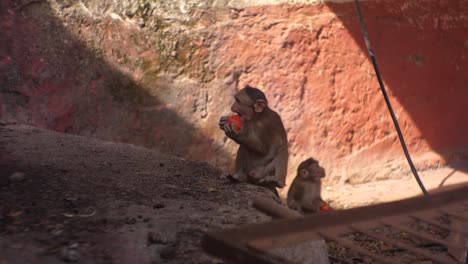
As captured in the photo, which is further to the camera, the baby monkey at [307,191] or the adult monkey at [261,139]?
the baby monkey at [307,191]

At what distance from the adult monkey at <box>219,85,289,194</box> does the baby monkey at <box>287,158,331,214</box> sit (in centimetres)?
69

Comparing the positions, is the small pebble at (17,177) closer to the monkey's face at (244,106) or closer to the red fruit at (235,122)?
the red fruit at (235,122)

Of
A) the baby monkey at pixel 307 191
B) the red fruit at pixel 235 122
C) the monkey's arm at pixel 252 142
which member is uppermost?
the red fruit at pixel 235 122

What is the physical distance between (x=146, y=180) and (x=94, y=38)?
2.36m

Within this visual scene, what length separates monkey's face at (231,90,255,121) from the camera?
3.94m

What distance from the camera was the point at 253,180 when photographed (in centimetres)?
390

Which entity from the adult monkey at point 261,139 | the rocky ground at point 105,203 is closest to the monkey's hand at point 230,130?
the adult monkey at point 261,139

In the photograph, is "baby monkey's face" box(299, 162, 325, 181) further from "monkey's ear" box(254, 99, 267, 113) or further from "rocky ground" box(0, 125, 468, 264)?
"monkey's ear" box(254, 99, 267, 113)

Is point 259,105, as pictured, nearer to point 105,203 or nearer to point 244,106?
point 244,106

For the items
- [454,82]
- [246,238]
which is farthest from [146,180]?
[454,82]

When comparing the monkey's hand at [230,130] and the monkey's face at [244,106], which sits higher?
the monkey's face at [244,106]

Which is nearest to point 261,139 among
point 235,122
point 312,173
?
point 235,122

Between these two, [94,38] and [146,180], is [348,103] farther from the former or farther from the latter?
[146,180]

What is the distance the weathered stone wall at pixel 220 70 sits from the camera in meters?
5.43
